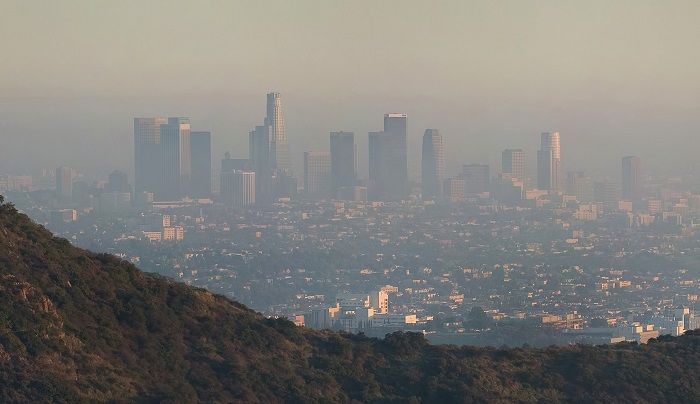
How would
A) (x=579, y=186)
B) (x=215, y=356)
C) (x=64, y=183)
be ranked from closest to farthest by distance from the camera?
1. (x=215, y=356)
2. (x=64, y=183)
3. (x=579, y=186)

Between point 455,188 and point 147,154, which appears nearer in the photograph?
point 147,154

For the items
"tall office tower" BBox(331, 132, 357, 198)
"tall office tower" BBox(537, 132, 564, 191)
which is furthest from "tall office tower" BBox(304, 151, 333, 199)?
"tall office tower" BBox(537, 132, 564, 191)

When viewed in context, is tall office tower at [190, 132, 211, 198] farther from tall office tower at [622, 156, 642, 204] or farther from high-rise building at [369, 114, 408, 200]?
tall office tower at [622, 156, 642, 204]

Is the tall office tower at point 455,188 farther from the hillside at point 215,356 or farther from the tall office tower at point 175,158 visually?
the hillside at point 215,356

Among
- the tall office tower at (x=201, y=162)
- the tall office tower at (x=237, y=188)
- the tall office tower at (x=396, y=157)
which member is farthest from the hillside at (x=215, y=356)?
the tall office tower at (x=201, y=162)

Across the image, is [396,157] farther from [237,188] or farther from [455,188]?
[237,188]

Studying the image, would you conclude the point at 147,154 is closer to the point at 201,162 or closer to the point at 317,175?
the point at 201,162

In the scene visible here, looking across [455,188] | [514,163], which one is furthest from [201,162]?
[514,163]

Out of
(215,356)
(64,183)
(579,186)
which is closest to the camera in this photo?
(215,356)

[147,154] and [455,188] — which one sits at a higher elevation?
[147,154]
